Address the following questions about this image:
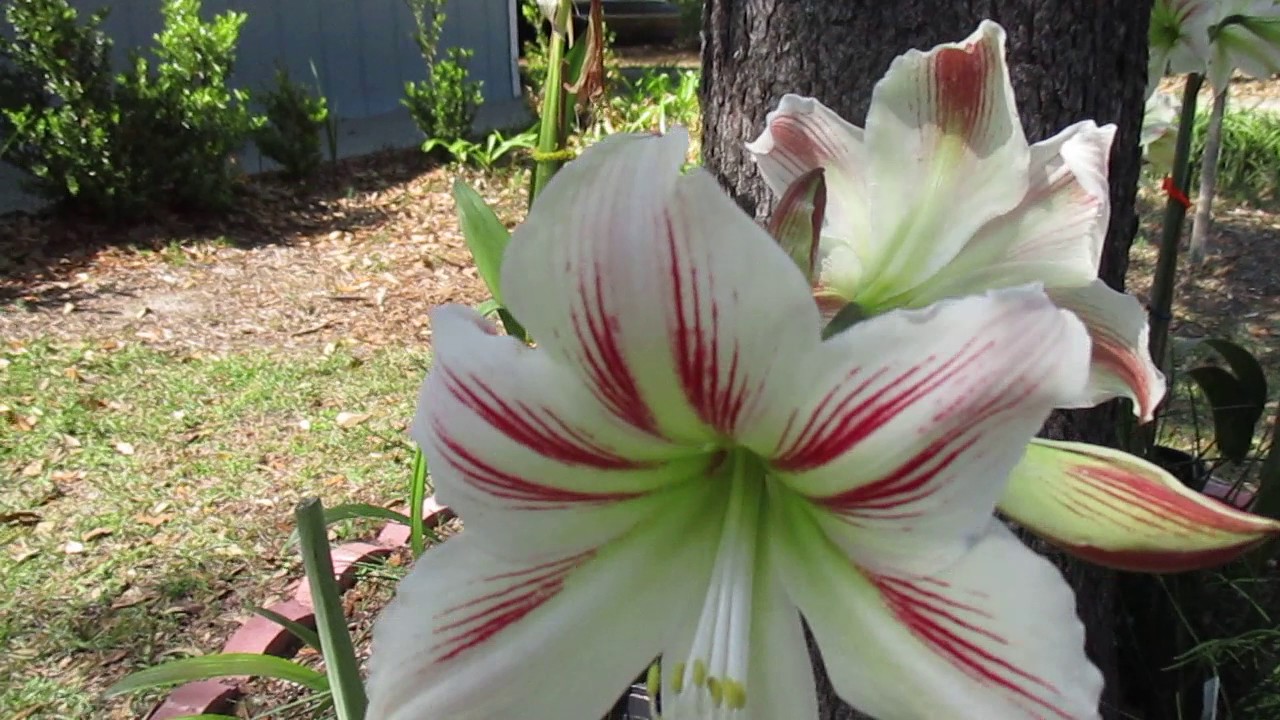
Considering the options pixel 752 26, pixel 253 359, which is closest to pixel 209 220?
pixel 253 359

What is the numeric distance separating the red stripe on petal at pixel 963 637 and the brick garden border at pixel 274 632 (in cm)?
140

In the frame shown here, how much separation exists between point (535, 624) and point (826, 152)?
0.33m

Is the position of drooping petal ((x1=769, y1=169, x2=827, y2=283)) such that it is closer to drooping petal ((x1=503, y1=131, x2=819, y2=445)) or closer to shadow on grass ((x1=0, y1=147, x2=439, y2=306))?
drooping petal ((x1=503, y1=131, x2=819, y2=445))

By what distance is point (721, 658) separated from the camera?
0.50m

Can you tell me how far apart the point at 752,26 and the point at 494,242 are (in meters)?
0.47

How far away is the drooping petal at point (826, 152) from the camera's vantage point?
0.63 m

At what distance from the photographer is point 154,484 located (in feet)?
8.96

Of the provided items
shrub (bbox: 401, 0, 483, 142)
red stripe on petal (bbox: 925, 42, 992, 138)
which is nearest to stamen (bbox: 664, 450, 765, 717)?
red stripe on petal (bbox: 925, 42, 992, 138)

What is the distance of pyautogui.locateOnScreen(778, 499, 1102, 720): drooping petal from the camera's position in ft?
1.32

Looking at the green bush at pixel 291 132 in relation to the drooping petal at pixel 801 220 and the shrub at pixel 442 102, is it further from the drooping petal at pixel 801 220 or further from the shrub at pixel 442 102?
the drooping petal at pixel 801 220

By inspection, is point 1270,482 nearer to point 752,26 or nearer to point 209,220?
point 752,26

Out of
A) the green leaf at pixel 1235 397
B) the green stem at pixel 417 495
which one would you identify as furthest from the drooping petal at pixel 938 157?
the green leaf at pixel 1235 397

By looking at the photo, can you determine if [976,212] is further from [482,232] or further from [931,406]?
[482,232]

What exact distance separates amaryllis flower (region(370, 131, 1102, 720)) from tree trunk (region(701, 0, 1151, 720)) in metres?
0.63
